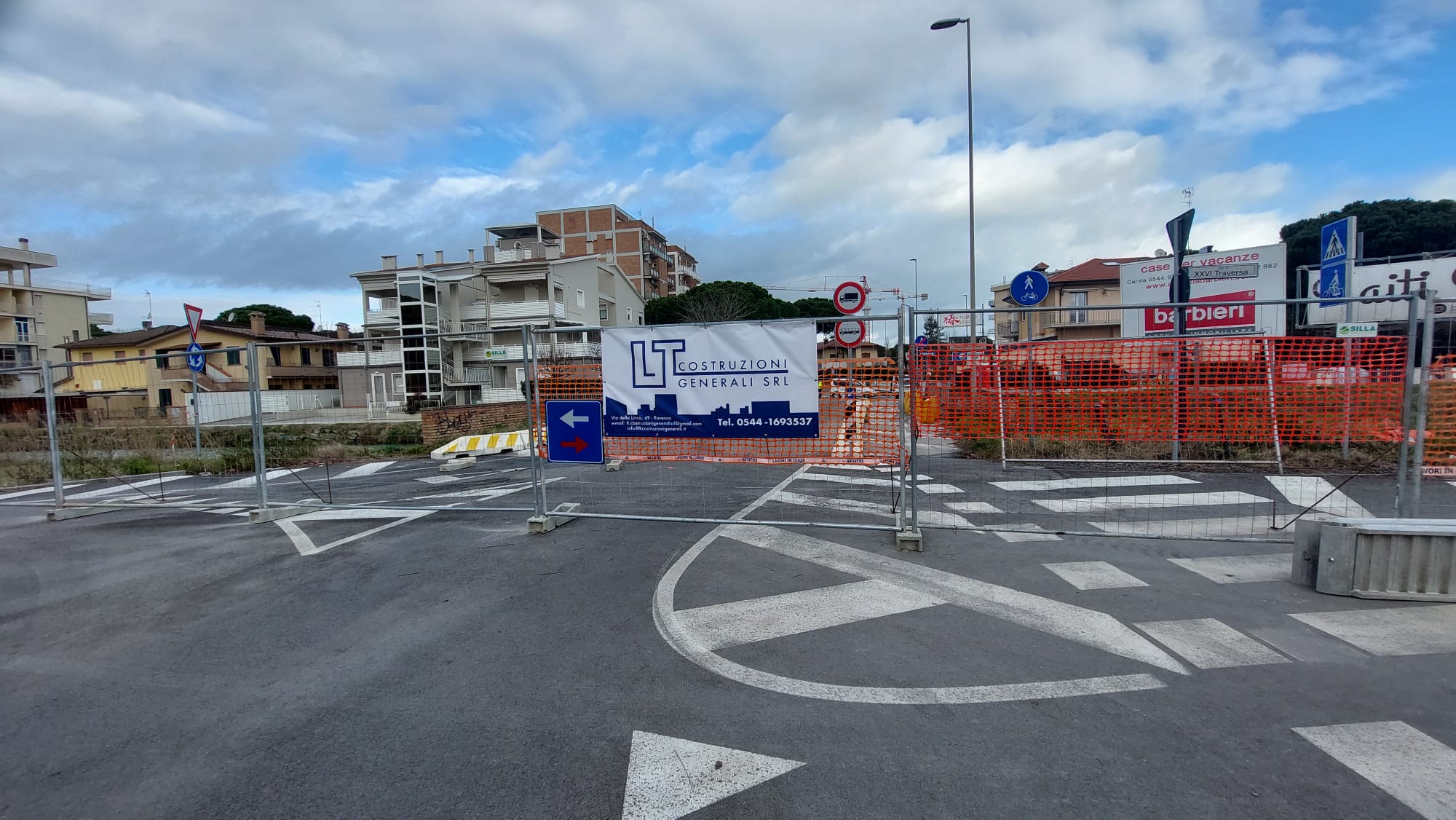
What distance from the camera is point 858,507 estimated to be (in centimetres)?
814

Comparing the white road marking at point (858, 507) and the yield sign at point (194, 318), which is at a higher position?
the yield sign at point (194, 318)

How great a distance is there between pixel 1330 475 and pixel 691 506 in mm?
9230

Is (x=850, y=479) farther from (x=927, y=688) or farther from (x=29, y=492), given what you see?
(x=29, y=492)

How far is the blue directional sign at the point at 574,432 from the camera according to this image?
6707mm

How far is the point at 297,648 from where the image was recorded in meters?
4.26

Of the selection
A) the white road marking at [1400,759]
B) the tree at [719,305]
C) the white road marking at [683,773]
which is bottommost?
the white road marking at [1400,759]

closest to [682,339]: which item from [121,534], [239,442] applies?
[121,534]

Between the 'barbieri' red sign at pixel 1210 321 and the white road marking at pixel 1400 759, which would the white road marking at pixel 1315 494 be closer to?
the white road marking at pixel 1400 759

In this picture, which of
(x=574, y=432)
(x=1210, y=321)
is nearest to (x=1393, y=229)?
(x=1210, y=321)

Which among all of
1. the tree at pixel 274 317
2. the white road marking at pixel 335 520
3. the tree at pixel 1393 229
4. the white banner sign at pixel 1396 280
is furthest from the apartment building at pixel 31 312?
the tree at pixel 1393 229

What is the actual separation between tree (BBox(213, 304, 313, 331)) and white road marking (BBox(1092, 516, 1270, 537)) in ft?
305

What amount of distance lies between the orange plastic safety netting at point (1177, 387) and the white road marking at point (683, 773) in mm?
5596

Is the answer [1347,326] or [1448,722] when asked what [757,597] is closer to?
[1448,722]

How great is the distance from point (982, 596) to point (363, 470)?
1287 cm
